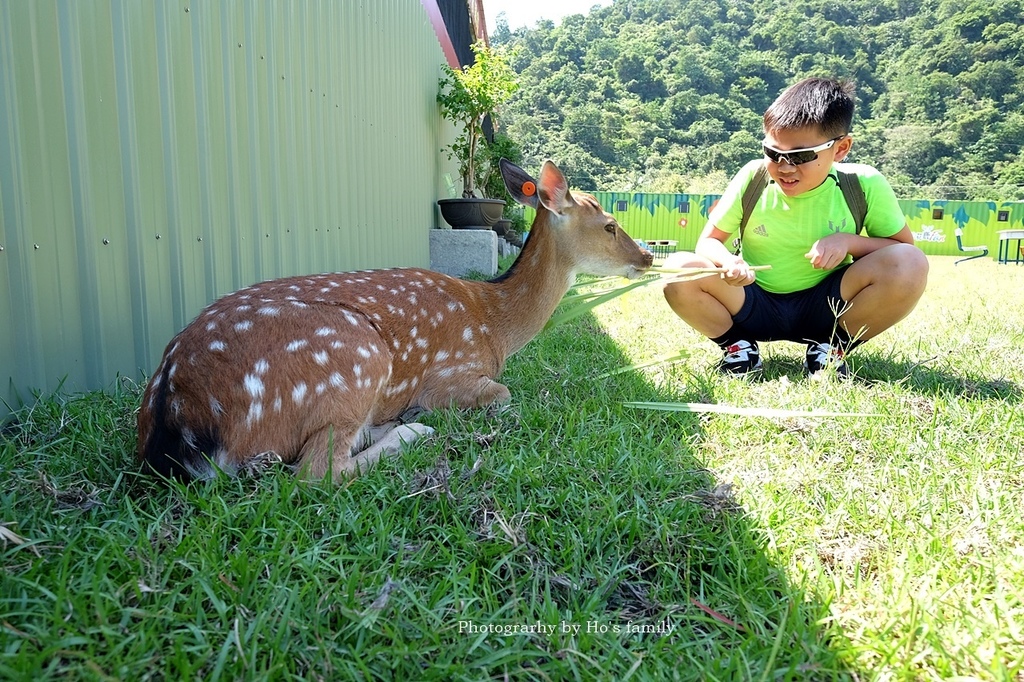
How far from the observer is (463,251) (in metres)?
8.49

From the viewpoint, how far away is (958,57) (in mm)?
52969

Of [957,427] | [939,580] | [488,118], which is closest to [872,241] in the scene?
[957,427]

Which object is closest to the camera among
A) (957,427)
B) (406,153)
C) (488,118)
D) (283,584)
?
(283,584)

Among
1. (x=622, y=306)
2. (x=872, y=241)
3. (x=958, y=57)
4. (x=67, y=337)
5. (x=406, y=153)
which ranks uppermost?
(x=958, y=57)

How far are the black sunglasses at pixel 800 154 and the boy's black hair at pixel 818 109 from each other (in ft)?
0.14

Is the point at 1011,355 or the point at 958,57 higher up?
the point at 958,57

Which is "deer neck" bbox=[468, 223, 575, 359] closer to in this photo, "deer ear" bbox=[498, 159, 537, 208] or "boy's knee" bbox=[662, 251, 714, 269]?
"deer ear" bbox=[498, 159, 537, 208]

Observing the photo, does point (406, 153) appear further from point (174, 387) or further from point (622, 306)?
point (174, 387)

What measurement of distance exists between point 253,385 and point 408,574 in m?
0.79

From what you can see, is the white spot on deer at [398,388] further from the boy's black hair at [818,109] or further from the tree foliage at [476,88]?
the tree foliage at [476,88]

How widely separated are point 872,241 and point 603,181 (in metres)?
54.1

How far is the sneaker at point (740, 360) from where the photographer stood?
3.33 m

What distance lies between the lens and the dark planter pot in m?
8.80

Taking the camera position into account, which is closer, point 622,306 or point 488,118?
point 622,306
